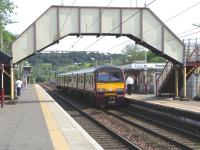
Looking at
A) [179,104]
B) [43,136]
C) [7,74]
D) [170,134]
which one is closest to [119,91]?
[179,104]

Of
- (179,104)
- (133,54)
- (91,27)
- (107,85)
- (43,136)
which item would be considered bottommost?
(43,136)

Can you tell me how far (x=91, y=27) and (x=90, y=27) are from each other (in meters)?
0.07

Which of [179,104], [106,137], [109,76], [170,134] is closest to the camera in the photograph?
[106,137]

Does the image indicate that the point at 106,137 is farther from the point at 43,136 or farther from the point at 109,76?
the point at 109,76

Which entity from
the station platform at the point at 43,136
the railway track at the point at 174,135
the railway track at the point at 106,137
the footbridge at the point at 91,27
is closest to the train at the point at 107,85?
the footbridge at the point at 91,27

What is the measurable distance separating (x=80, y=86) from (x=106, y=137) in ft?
80.1

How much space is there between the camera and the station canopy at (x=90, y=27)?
35562mm

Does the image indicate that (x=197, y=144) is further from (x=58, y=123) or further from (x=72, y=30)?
(x=72, y=30)

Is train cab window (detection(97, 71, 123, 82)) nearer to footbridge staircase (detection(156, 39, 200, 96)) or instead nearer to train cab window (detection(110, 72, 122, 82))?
train cab window (detection(110, 72, 122, 82))

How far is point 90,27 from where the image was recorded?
35.5 metres

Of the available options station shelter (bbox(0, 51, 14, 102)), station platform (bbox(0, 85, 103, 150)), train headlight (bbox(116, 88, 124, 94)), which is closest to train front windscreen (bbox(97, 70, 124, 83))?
train headlight (bbox(116, 88, 124, 94))

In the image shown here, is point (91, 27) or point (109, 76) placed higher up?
point (91, 27)

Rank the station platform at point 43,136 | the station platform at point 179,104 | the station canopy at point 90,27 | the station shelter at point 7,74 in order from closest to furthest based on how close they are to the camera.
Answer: the station platform at point 43,136 < the station platform at point 179,104 < the station shelter at point 7,74 < the station canopy at point 90,27

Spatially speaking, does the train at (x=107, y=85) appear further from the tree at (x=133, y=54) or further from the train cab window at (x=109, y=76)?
the tree at (x=133, y=54)
